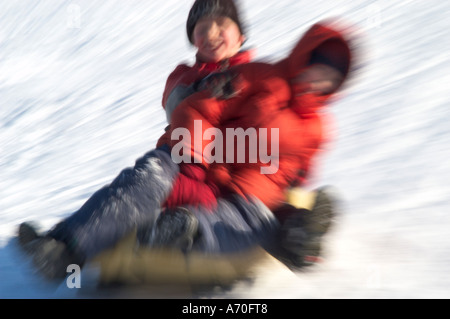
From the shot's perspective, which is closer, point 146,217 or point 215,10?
point 146,217

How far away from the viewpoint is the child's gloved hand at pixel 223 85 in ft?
3.99

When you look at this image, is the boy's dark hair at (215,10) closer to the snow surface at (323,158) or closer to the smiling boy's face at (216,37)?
the smiling boy's face at (216,37)

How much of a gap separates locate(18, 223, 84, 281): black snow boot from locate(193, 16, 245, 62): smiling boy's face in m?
0.57

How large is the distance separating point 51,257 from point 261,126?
1.59 ft

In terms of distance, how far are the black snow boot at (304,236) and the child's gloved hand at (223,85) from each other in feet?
0.99

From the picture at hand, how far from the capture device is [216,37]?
4.35 ft

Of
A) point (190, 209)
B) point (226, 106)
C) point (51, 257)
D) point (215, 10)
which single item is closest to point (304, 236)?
point (190, 209)

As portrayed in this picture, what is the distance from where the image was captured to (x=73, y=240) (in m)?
1.02

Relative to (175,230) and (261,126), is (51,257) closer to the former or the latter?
(175,230)

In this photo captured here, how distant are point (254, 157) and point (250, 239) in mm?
186

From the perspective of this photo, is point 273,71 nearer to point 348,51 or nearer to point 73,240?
point 348,51

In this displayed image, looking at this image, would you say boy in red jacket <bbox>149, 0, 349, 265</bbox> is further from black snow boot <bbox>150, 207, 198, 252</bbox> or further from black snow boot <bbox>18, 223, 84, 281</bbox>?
black snow boot <bbox>18, 223, 84, 281</bbox>
